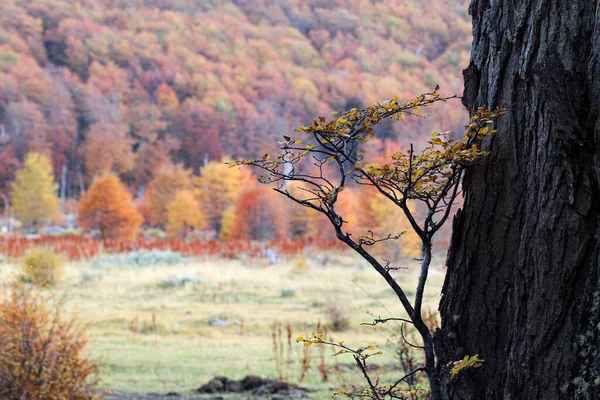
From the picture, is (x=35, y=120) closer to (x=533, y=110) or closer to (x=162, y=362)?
(x=162, y=362)

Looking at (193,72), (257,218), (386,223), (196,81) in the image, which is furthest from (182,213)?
(193,72)

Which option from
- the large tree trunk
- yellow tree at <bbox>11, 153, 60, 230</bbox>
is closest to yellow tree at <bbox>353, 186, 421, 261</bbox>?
yellow tree at <bbox>11, 153, 60, 230</bbox>

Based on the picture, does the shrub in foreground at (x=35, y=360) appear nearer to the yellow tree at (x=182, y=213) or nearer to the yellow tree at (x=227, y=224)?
the yellow tree at (x=227, y=224)

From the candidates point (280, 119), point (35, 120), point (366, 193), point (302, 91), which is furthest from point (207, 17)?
point (366, 193)

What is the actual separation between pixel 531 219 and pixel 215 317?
10.5 metres

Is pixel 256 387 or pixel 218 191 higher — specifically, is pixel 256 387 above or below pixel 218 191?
below

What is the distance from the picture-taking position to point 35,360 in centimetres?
589

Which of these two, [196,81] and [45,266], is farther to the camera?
[196,81]

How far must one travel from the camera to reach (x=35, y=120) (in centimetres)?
6531

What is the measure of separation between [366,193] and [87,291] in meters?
13.9

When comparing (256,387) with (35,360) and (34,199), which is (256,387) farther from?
(34,199)

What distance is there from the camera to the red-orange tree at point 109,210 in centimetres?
3028

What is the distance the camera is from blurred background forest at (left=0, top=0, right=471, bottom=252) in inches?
2359

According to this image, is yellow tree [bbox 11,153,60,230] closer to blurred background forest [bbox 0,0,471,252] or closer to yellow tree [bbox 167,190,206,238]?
blurred background forest [bbox 0,0,471,252]
